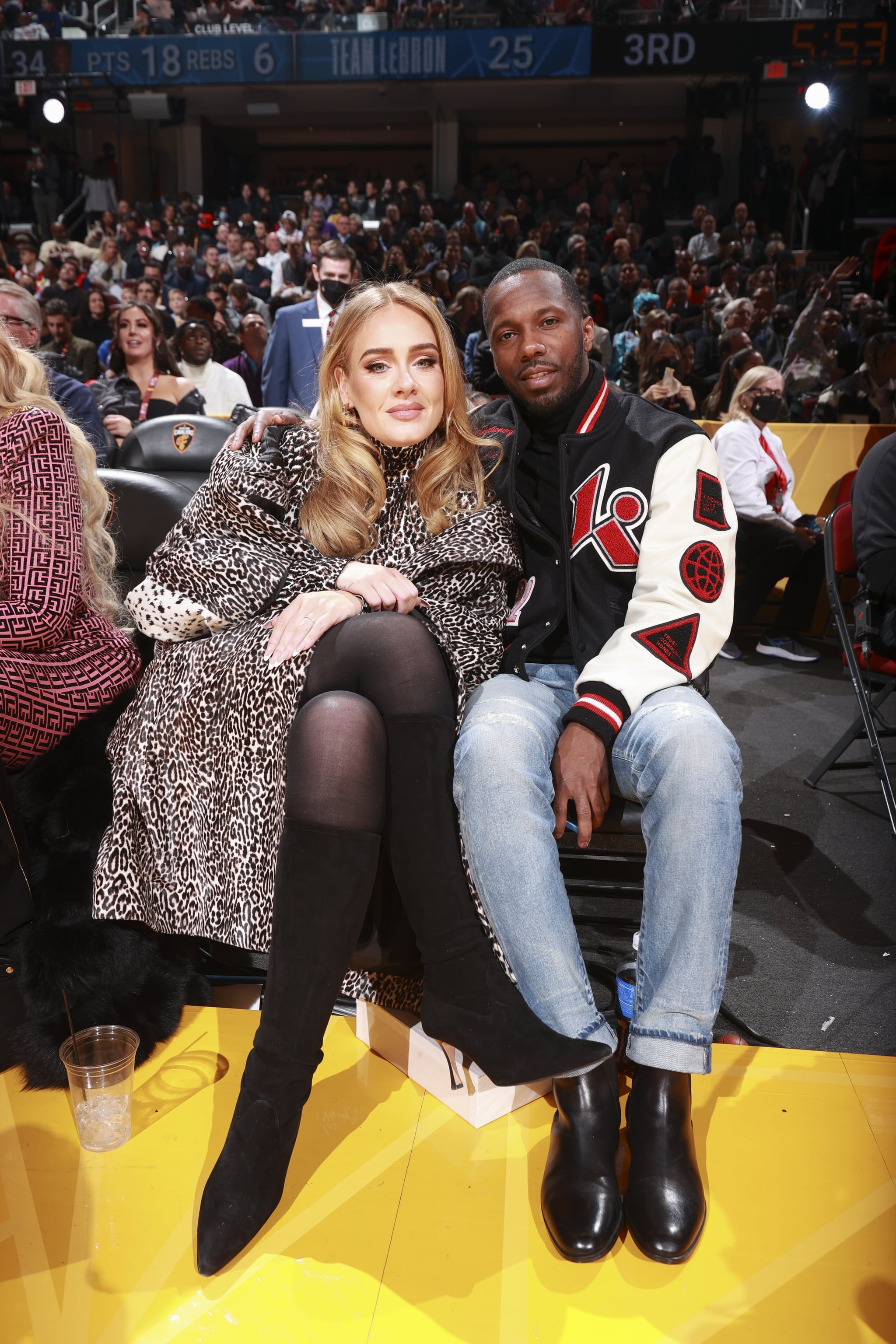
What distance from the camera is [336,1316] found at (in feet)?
3.98

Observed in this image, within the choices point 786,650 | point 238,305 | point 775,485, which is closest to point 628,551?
point 786,650

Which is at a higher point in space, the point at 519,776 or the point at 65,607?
the point at 65,607

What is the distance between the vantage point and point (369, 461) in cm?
184

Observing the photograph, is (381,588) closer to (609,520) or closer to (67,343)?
(609,520)

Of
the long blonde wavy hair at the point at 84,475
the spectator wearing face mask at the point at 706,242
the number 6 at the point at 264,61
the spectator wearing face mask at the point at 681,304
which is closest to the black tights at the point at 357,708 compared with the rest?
the long blonde wavy hair at the point at 84,475

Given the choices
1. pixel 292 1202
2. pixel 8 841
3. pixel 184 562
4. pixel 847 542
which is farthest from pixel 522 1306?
pixel 847 542

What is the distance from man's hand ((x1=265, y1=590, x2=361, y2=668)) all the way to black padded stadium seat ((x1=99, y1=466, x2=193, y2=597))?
31.7 inches

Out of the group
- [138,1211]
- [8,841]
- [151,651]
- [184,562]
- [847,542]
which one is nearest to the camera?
[138,1211]

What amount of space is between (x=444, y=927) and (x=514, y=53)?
1748 cm

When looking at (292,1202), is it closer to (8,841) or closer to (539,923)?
(539,923)

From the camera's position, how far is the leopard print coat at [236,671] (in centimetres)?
156

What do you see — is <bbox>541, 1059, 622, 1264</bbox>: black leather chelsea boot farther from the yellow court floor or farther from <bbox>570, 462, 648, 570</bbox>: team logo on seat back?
<bbox>570, 462, 648, 570</bbox>: team logo on seat back

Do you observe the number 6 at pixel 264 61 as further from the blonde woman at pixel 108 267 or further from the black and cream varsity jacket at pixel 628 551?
the black and cream varsity jacket at pixel 628 551

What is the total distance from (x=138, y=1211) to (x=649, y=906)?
2.71ft
